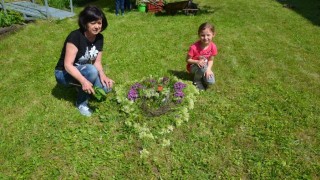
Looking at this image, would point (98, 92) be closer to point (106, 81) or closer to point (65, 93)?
point (106, 81)

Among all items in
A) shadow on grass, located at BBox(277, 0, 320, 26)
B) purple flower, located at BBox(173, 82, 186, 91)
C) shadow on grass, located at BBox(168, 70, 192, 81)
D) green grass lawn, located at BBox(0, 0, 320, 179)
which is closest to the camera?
green grass lawn, located at BBox(0, 0, 320, 179)

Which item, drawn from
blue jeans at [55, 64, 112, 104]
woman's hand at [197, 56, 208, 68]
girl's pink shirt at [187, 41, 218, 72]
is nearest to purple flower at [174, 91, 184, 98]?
woman's hand at [197, 56, 208, 68]

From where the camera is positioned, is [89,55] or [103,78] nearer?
[89,55]

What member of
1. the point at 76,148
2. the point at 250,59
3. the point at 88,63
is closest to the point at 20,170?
the point at 76,148

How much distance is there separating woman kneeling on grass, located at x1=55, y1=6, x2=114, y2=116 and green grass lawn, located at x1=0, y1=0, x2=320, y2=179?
411 millimetres

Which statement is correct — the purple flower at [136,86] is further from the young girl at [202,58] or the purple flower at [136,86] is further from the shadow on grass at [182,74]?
the shadow on grass at [182,74]

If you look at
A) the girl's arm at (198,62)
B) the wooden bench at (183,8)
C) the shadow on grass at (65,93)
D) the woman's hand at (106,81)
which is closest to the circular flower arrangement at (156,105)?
the woman's hand at (106,81)

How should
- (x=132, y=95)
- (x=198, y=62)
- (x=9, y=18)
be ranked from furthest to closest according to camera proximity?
(x=9, y=18) → (x=198, y=62) → (x=132, y=95)

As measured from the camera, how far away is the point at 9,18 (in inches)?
364

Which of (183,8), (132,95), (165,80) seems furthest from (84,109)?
(183,8)

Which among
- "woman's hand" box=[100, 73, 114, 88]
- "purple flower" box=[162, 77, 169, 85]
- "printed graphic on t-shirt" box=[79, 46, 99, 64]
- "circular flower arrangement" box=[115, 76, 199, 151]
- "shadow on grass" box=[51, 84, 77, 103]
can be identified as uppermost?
"printed graphic on t-shirt" box=[79, 46, 99, 64]

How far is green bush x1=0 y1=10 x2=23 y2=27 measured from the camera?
9.06 m

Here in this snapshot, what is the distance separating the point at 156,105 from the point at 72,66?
151 cm

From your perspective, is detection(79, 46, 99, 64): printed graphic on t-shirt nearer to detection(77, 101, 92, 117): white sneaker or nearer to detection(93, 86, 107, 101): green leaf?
detection(93, 86, 107, 101): green leaf
